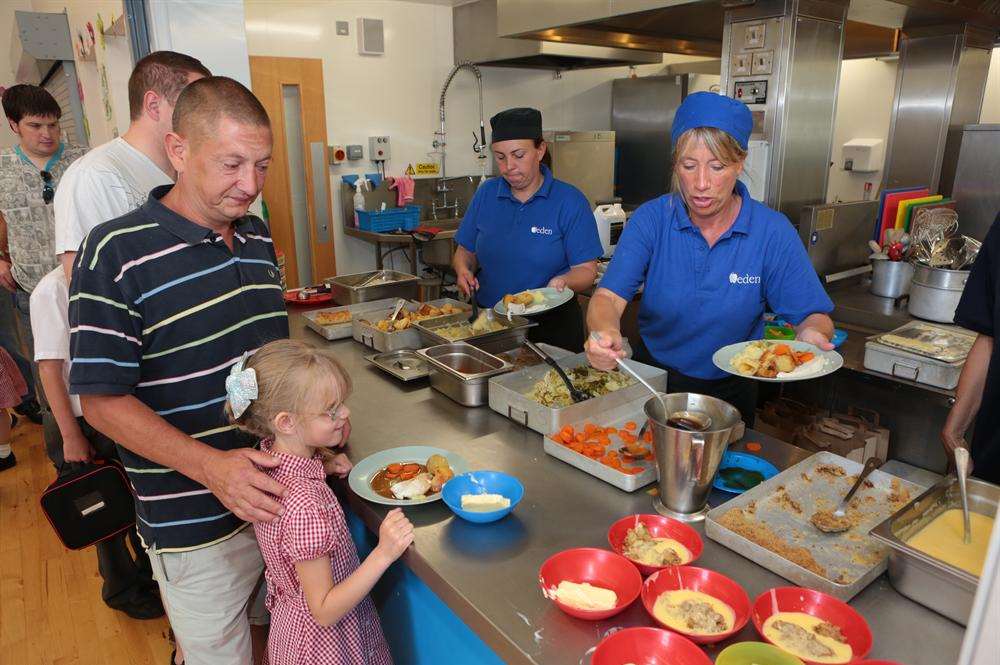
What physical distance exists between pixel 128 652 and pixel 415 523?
1.91m

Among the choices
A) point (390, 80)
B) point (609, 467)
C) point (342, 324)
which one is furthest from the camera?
point (390, 80)

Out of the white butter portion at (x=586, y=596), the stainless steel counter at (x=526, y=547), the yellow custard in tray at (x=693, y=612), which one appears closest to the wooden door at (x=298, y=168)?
the stainless steel counter at (x=526, y=547)

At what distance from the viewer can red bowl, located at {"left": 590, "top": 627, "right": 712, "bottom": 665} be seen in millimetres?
1082

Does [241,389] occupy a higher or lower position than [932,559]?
higher

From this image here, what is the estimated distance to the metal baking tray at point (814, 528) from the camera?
1.25 meters

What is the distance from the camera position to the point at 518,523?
A: 1.53m

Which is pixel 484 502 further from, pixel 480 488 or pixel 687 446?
pixel 687 446

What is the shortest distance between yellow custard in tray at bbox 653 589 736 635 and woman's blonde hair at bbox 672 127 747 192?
48.5 inches

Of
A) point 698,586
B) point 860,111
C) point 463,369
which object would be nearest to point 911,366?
point 463,369

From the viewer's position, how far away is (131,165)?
2107mm

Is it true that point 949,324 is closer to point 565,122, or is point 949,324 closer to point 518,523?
point 518,523

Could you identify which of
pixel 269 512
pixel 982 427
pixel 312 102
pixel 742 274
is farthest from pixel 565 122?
pixel 269 512

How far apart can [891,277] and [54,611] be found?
14.3 ft

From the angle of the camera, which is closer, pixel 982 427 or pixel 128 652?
pixel 982 427
